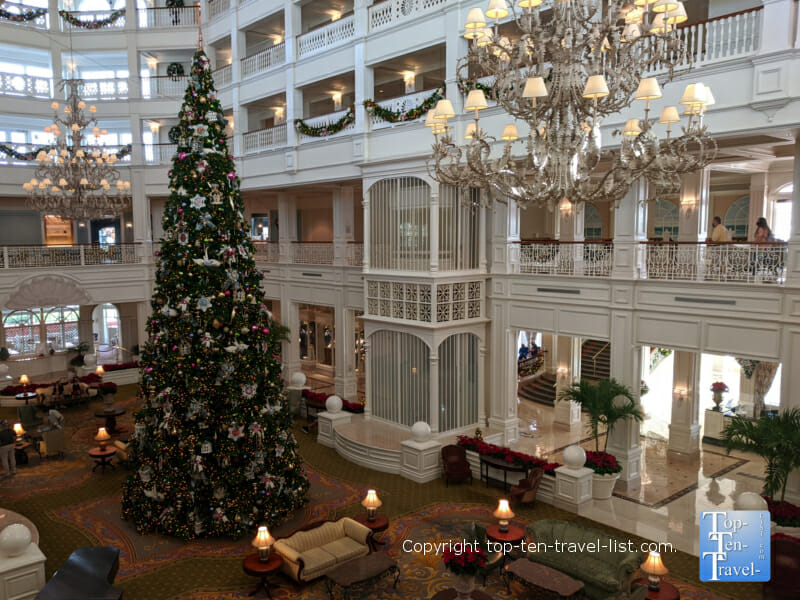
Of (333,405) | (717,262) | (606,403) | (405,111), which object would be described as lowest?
(333,405)

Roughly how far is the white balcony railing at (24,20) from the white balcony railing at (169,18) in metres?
3.09

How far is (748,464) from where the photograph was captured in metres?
13.9

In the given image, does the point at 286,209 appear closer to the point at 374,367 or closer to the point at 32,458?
the point at 374,367

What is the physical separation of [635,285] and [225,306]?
7760 mm

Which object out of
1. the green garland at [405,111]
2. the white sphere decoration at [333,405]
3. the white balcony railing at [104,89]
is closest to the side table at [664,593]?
the white sphere decoration at [333,405]

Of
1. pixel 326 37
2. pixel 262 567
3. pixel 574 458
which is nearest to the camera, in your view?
pixel 262 567

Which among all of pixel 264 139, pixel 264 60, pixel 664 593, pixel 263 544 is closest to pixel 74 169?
pixel 264 139

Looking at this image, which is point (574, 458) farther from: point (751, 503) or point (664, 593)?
point (664, 593)

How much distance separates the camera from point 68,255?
784 inches

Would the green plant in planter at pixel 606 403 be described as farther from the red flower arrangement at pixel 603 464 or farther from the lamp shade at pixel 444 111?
the lamp shade at pixel 444 111

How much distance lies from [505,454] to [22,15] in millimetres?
21018

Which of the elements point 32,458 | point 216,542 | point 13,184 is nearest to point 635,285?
point 216,542

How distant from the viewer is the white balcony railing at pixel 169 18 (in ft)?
69.5

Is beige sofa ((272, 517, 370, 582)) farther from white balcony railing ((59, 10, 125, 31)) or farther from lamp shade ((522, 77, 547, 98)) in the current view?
white balcony railing ((59, 10, 125, 31))
